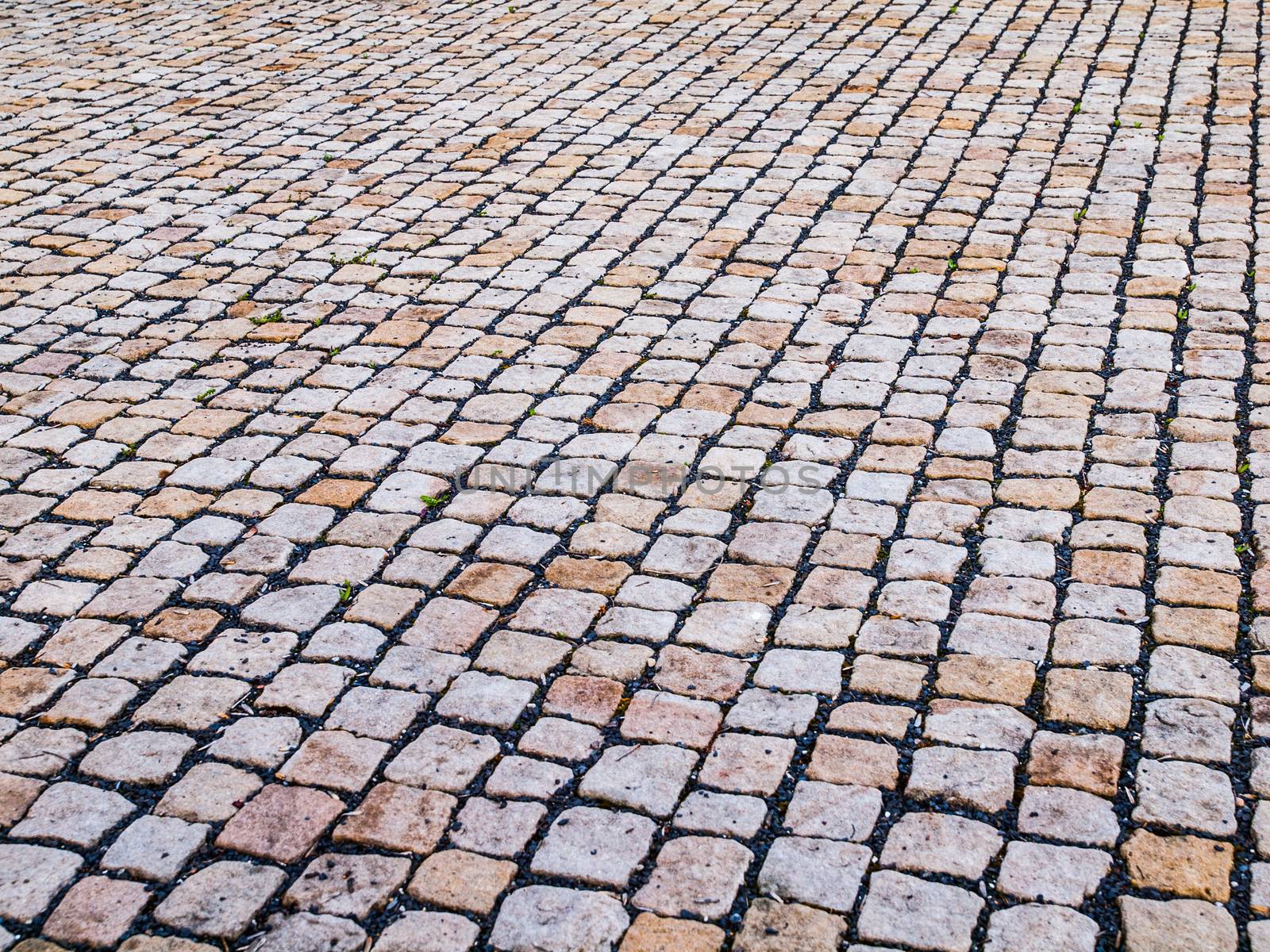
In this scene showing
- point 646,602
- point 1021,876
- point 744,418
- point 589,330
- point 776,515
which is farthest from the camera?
point 589,330

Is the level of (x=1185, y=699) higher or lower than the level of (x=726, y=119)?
lower

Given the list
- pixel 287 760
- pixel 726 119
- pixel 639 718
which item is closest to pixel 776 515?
pixel 639 718

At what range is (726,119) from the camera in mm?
7676

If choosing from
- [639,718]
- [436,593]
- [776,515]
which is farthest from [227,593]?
[776,515]

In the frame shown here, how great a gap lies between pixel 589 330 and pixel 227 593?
212 centimetres

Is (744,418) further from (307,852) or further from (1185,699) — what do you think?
(307,852)

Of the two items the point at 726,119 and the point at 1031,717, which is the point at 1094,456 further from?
the point at 726,119

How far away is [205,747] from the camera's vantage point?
127 inches

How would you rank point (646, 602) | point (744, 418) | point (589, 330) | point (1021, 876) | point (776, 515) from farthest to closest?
point (589, 330) → point (744, 418) → point (776, 515) → point (646, 602) → point (1021, 876)

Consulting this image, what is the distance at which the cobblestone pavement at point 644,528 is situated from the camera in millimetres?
2834

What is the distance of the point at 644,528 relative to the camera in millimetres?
4062

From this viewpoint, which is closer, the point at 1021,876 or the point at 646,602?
the point at 1021,876

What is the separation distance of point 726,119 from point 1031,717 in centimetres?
537

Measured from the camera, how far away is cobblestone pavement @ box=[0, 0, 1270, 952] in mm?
2834
